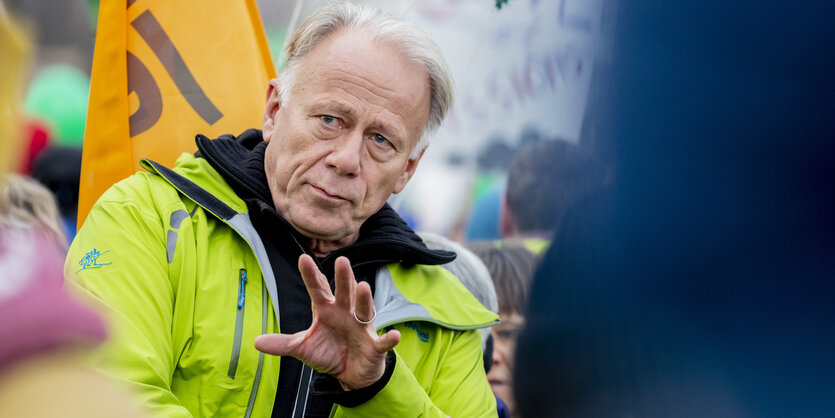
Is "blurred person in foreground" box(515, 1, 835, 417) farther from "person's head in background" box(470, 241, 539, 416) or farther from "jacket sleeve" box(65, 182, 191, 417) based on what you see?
"jacket sleeve" box(65, 182, 191, 417)

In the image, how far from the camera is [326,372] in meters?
1.54

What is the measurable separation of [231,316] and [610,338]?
4.24ft

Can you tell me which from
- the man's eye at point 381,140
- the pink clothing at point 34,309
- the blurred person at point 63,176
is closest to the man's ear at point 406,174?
the man's eye at point 381,140

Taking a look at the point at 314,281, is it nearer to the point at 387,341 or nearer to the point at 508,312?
the point at 387,341

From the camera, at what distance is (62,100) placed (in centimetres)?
400

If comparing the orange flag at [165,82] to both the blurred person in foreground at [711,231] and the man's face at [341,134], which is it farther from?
the blurred person in foreground at [711,231]

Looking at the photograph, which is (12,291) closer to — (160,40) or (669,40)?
(160,40)

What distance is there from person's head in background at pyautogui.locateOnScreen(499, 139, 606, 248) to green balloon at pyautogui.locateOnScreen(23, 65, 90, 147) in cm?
197

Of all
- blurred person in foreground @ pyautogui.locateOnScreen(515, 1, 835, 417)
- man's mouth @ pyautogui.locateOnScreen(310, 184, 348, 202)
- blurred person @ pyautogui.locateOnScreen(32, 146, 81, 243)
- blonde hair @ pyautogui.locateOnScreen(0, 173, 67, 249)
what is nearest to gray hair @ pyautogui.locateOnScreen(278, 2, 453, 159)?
man's mouth @ pyautogui.locateOnScreen(310, 184, 348, 202)

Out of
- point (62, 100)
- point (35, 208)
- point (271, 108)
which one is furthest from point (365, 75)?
point (62, 100)

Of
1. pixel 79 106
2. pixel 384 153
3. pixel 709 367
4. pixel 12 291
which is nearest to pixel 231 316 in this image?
pixel 384 153

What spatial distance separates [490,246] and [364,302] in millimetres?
1583

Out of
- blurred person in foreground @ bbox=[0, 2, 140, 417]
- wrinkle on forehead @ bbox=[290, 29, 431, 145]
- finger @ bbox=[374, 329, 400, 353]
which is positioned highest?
wrinkle on forehead @ bbox=[290, 29, 431, 145]

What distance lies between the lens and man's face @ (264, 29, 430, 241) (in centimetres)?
194
